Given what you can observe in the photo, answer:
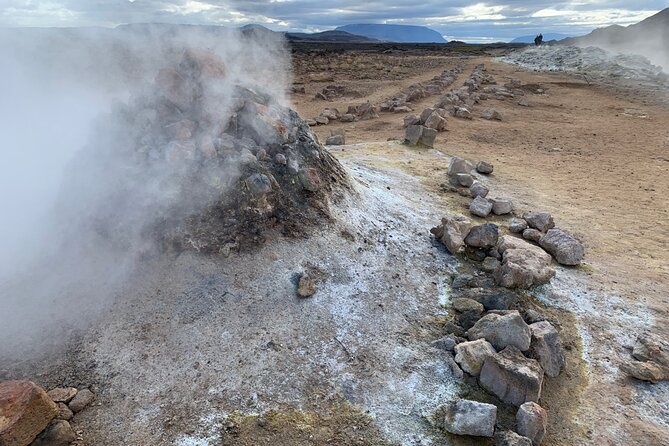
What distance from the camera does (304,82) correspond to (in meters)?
18.4

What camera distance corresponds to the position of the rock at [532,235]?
4.71 meters

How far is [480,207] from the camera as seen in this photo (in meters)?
5.33

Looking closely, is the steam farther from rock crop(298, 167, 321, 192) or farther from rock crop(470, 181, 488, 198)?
rock crop(470, 181, 488, 198)

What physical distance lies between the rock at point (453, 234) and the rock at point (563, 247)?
0.80 metres

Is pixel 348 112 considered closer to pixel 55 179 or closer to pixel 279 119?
pixel 279 119

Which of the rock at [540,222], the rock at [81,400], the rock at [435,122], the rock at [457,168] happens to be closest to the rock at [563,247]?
the rock at [540,222]

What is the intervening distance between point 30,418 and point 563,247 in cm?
423

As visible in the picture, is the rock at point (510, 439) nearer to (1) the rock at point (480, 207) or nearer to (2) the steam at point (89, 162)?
(2) the steam at point (89, 162)

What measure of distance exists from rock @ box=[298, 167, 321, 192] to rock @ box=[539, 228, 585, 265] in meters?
2.31

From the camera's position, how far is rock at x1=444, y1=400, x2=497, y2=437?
8.20ft

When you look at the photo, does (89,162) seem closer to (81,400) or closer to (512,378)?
(81,400)

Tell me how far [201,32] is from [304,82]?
1426 centimetres

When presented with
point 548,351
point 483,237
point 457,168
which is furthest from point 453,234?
point 457,168

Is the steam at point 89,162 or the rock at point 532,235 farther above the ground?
the steam at point 89,162
